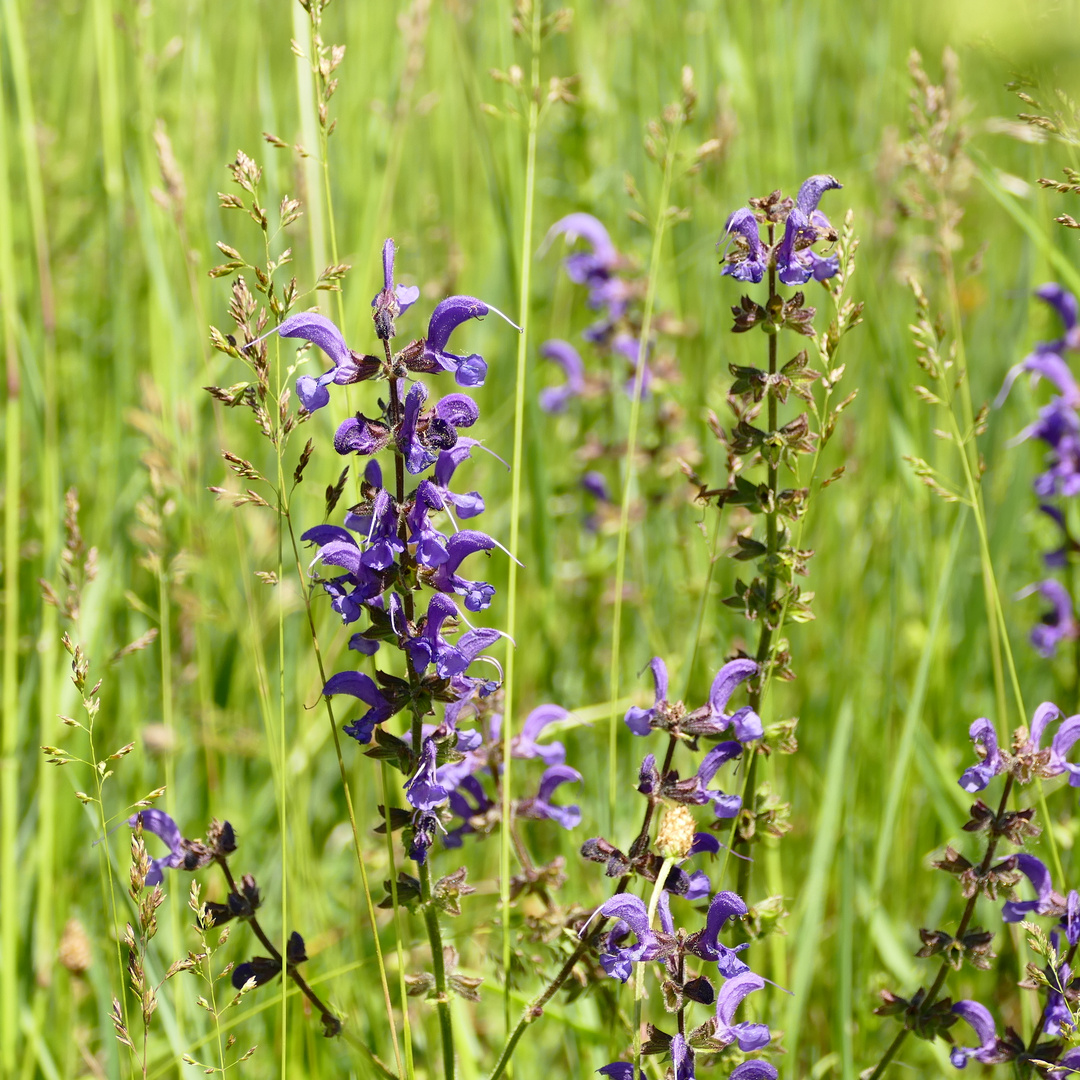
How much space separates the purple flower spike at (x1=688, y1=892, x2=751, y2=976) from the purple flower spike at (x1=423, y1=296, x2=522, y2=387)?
70 centimetres

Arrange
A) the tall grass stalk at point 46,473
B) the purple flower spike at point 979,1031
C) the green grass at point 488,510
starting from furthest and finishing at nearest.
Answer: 1. the tall grass stalk at point 46,473
2. the green grass at point 488,510
3. the purple flower spike at point 979,1031

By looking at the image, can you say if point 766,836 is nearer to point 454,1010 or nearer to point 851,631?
Result: point 454,1010


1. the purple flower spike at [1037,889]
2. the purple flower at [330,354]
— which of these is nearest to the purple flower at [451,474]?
the purple flower at [330,354]

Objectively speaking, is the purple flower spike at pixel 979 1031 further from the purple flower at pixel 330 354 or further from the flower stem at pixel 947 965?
the purple flower at pixel 330 354

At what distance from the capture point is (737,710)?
1519 mm

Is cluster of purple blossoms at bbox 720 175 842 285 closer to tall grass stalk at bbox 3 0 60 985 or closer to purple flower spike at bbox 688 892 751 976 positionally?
purple flower spike at bbox 688 892 751 976

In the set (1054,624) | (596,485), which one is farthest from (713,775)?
(596,485)

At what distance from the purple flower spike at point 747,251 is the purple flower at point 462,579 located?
0.49m

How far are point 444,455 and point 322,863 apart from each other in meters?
1.64

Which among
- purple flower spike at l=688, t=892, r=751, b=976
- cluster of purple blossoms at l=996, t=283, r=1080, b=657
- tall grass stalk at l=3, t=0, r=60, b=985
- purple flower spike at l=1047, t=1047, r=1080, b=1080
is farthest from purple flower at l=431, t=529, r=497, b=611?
cluster of purple blossoms at l=996, t=283, r=1080, b=657

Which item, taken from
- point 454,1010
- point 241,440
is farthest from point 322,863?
point 241,440

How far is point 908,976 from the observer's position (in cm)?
219

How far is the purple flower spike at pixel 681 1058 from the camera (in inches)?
51.8

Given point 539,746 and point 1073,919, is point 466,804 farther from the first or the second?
point 1073,919
